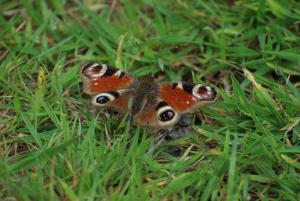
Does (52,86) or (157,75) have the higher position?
(52,86)

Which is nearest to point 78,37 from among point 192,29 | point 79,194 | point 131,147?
point 192,29

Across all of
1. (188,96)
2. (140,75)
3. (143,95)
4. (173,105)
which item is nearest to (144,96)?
(143,95)

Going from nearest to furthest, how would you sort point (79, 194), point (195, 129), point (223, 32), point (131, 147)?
point (79, 194) < point (131, 147) < point (195, 129) < point (223, 32)

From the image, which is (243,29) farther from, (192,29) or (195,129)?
(195,129)

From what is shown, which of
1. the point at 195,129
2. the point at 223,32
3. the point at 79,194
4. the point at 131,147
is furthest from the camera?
the point at 223,32

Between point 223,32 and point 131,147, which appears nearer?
point 131,147

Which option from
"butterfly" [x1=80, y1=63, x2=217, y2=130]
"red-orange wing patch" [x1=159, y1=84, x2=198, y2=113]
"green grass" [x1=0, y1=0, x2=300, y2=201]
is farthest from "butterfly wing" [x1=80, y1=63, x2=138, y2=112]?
"red-orange wing patch" [x1=159, y1=84, x2=198, y2=113]
